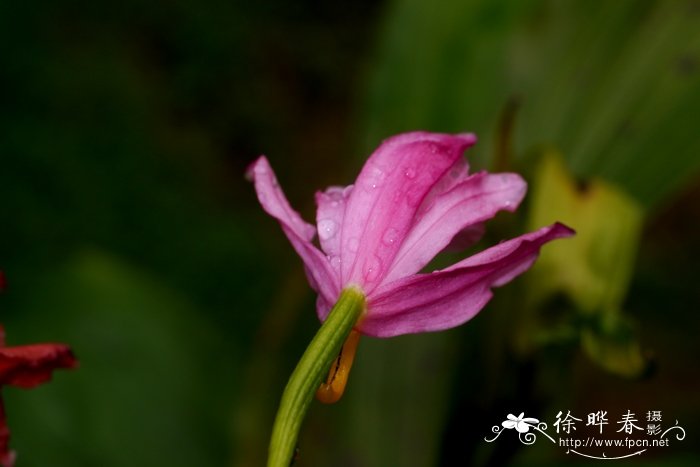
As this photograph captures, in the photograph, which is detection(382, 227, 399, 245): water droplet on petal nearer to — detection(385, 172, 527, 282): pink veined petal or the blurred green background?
detection(385, 172, 527, 282): pink veined petal

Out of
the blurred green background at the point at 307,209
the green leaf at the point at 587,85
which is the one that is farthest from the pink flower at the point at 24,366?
the green leaf at the point at 587,85

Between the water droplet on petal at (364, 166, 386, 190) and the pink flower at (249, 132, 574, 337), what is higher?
the water droplet on petal at (364, 166, 386, 190)

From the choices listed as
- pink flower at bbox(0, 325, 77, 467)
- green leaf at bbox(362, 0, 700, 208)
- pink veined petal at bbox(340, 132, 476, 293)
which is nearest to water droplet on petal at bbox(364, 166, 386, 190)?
pink veined petal at bbox(340, 132, 476, 293)

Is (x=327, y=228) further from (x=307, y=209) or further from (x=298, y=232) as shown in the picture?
(x=307, y=209)

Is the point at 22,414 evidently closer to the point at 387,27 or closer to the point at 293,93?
the point at 387,27

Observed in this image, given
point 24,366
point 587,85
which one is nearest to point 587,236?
point 587,85

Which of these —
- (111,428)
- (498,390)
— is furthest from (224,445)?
(498,390)

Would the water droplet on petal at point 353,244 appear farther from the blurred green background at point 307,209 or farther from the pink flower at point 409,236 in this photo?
the blurred green background at point 307,209
